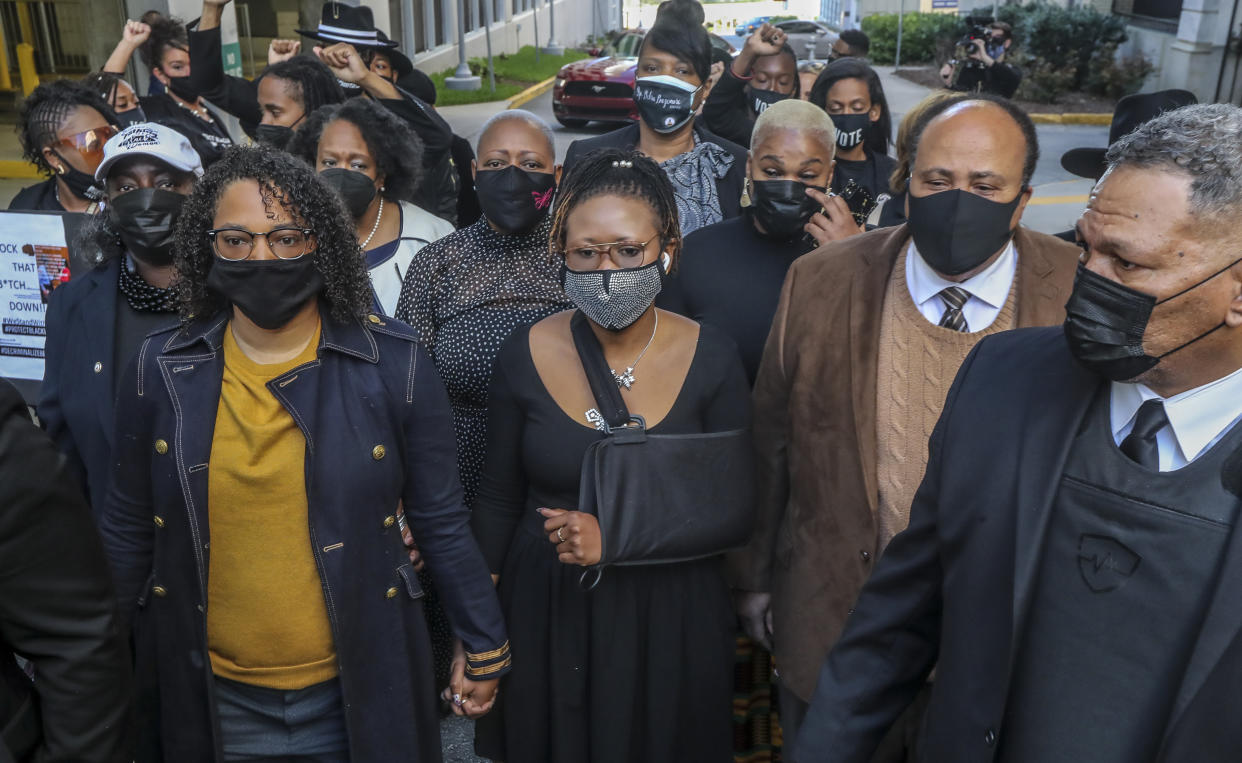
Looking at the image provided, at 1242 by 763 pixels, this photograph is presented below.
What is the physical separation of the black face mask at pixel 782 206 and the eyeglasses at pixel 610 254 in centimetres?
78

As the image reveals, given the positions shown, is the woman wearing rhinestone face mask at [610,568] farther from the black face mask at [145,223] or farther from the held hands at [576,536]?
the black face mask at [145,223]

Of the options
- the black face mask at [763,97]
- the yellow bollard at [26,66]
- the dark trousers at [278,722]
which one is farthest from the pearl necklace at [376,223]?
the yellow bollard at [26,66]

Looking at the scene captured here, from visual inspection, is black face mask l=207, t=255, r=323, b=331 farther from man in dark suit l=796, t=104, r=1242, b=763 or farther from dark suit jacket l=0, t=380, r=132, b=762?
man in dark suit l=796, t=104, r=1242, b=763

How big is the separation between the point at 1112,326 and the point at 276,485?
1.86 m

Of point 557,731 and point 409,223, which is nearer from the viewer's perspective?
point 557,731

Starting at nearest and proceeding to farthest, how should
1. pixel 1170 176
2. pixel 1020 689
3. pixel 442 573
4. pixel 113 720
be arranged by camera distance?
pixel 1170 176 → pixel 1020 689 → pixel 113 720 → pixel 442 573

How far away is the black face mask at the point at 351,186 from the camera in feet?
13.4

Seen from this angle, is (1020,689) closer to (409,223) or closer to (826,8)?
(409,223)

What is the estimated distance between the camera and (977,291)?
288cm

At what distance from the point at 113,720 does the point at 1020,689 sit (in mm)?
1678

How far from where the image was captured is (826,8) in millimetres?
59688

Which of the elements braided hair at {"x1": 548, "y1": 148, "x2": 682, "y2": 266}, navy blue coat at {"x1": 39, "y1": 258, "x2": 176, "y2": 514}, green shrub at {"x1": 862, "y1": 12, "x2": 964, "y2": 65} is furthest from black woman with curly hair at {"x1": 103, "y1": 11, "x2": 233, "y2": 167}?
Result: green shrub at {"x1": 862, "y1": 12, "x2": 964, "y2": 65}

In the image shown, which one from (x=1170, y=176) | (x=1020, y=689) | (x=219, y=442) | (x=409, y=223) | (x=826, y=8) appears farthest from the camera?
(x=826, y=8)

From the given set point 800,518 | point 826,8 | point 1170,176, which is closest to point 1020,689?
point 1170,176
